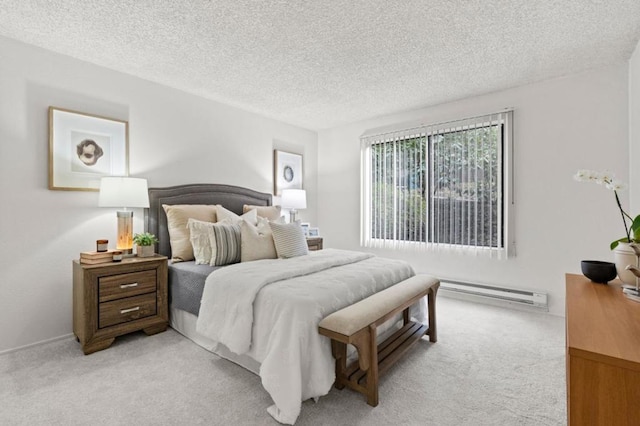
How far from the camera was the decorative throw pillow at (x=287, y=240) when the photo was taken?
299cm

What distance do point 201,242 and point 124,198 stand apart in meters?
0.75

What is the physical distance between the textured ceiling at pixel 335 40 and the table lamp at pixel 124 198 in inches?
44.3

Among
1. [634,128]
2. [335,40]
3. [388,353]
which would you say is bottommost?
[388,353]

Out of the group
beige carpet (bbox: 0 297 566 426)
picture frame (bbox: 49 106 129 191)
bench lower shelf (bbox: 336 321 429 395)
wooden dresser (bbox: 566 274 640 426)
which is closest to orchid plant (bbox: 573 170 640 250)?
wooden dresser (bbox: 566 274 640 426)

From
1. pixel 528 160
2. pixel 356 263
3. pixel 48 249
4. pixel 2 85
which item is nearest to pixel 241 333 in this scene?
pixel 356 263

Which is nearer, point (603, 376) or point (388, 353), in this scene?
point (603, 376)

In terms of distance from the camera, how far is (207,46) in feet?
8.34

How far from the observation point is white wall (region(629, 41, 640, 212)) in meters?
2.53

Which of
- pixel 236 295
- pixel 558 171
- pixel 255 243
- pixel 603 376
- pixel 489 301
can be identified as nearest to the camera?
pixel 603 376

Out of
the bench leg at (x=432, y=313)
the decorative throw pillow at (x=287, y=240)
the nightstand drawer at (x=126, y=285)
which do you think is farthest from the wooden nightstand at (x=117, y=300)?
the bench leg at (x=432, y=313)

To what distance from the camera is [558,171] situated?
3.20m

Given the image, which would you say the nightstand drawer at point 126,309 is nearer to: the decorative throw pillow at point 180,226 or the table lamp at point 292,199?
the decorative throw pillow at point 180,226

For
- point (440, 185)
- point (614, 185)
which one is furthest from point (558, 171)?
point (614, 185)

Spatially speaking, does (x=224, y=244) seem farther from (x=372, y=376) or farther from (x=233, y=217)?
(x=372, y=376)
